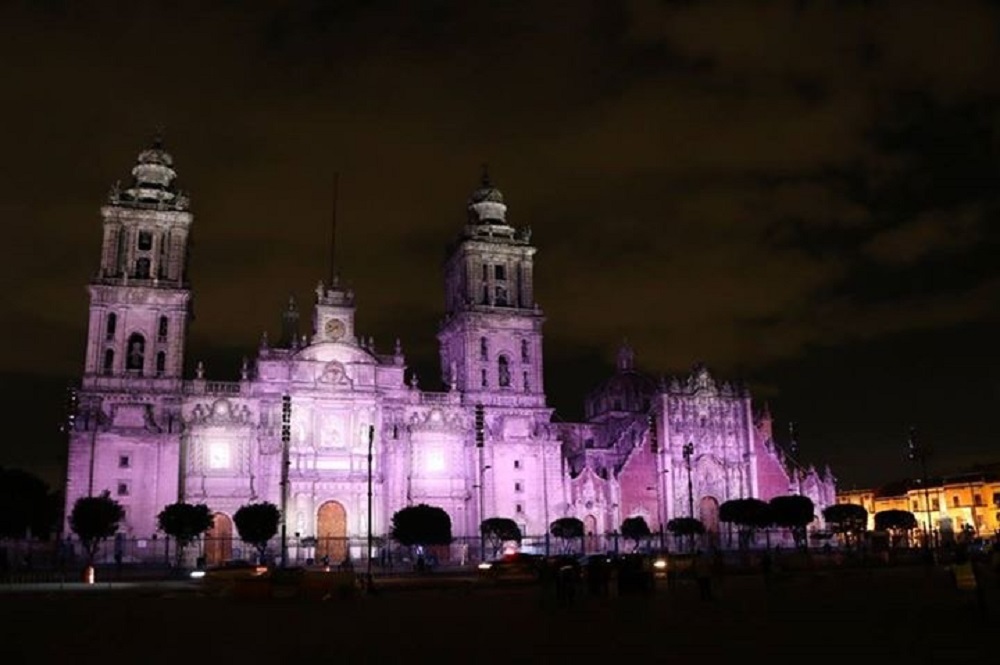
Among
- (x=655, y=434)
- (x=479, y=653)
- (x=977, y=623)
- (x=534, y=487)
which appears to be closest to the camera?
(x=479, y=653)

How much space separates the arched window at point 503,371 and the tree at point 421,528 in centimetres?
2103

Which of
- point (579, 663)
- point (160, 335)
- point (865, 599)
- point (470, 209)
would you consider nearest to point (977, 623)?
point (865, 599)

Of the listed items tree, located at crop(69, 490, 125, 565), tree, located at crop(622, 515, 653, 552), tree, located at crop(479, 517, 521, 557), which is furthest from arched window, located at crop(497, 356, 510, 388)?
tree, located at crop(69, 490, 125, 565)

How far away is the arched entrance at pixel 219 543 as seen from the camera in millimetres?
74062

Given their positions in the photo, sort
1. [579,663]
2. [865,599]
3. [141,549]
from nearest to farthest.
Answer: [579,663], [865,599], [141,549]

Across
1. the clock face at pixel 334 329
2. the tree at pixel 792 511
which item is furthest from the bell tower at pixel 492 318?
the tree at pixel 792 511

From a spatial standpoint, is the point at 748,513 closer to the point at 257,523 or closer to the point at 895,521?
the point at 895,521

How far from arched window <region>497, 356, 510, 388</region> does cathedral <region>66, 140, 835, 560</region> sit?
18 cm

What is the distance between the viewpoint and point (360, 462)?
80.5m

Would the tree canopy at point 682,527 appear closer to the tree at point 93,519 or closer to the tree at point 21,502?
the tree at point 93,519

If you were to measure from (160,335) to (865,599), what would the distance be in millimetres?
63453

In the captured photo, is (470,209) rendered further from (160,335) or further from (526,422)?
(160,335)

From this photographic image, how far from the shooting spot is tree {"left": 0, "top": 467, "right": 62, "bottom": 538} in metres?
68.1

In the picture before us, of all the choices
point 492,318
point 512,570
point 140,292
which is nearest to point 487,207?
point 492,318
